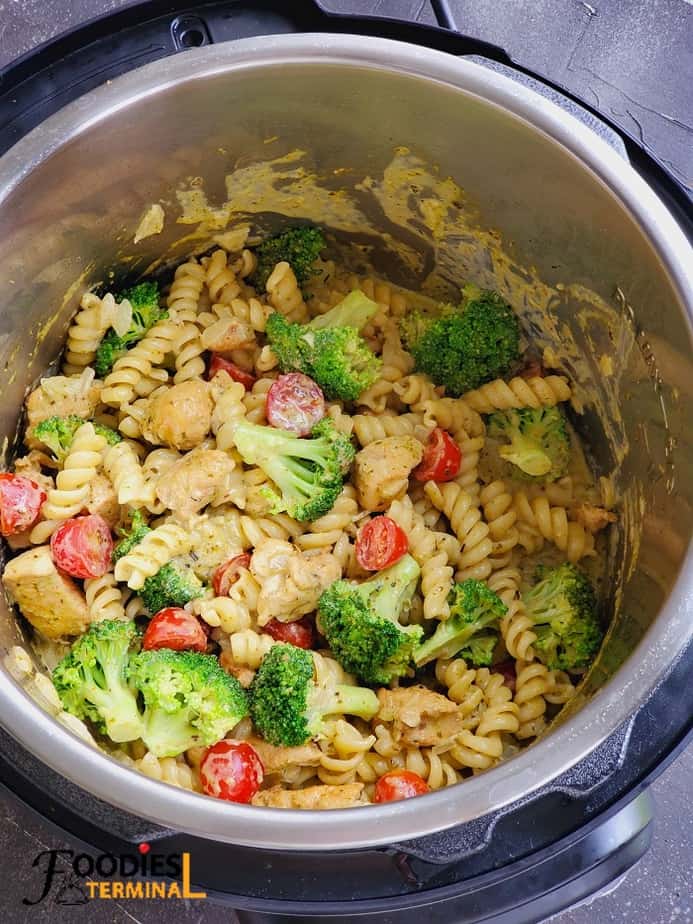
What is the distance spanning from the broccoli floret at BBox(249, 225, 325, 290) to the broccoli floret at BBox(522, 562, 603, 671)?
43.5 inches

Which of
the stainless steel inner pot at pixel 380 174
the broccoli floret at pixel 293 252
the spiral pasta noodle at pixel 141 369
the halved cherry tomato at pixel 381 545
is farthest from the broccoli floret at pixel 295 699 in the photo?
the broccoli floret at pixel 293 252

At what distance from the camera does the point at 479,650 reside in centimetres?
232

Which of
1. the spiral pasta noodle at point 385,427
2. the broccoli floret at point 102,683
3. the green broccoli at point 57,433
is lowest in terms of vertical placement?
the broccoli floret at point 102,683

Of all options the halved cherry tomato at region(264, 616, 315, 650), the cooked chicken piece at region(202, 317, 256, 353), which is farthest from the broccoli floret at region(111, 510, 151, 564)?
the cooked chicken piece at region(202, 317, 256, 353)

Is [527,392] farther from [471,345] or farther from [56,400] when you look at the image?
[56,400]

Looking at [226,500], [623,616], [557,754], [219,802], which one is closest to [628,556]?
[623,616]

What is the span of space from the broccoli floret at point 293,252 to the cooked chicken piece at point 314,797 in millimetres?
1367

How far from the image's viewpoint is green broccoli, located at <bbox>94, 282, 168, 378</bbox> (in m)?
2.43

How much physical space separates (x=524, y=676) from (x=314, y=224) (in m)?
1.35

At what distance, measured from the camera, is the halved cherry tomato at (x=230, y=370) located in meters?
2.50

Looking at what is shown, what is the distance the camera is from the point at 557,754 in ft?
5.40

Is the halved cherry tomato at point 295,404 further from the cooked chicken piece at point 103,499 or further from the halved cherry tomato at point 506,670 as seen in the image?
the halved cherry tomato at point 506,670

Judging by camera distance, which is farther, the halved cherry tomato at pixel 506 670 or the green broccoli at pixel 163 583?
the halved cherry tomato at pixel 506 670

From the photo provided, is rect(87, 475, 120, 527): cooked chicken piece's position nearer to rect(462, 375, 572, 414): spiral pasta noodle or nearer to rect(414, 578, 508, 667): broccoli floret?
rect(414, 578, 508, 667): broccoli floret
